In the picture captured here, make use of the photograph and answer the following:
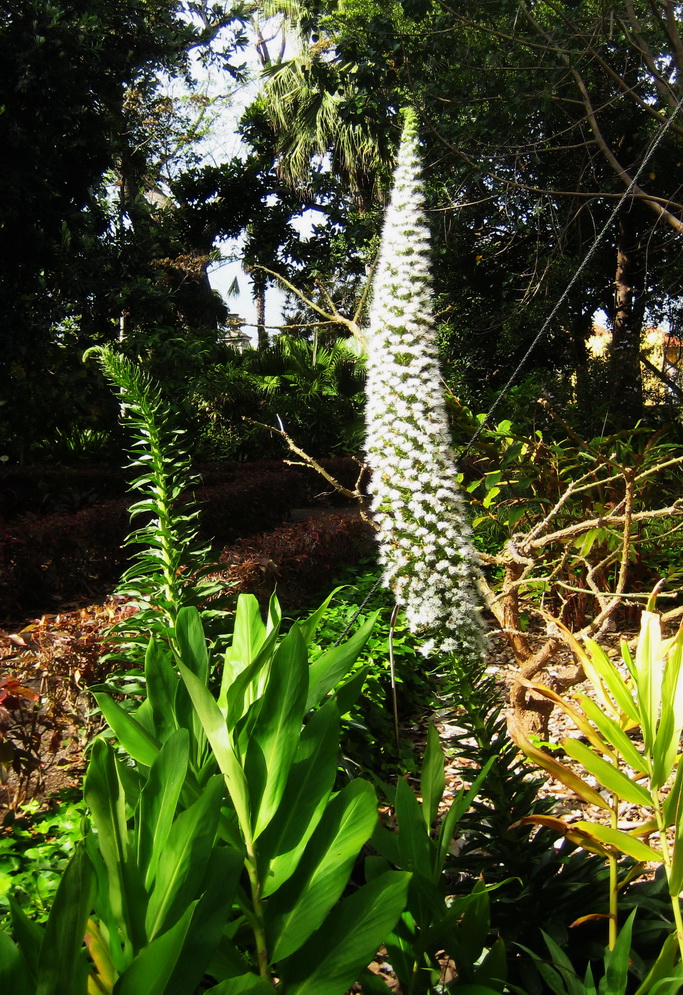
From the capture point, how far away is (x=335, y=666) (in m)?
1.28

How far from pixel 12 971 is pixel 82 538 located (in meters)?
6.42

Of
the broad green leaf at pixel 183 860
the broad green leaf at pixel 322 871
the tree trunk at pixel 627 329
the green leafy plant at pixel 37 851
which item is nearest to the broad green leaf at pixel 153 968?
the broad green leaf at pixel 183 860

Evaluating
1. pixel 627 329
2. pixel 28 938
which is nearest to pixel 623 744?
pixel 28 938

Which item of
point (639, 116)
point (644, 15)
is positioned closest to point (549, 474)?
point (644, 15)

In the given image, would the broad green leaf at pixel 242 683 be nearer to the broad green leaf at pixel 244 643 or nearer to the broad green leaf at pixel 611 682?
the broad green leaf at pixel 244 643

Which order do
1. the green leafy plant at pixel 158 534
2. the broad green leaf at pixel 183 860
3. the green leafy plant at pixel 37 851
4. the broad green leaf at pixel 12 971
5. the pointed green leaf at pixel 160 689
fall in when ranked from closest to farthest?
the broad green leaf at pixel 12 971 → the broad green leaf at pixel 183 860 → the pointed green leaf at pixel 160 689 → the green leafy plant at pixel 37 851 → the green leafy plant at pixel 158 534

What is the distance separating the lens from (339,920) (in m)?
0.90

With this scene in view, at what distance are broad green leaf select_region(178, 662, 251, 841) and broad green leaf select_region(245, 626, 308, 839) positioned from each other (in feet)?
0.12

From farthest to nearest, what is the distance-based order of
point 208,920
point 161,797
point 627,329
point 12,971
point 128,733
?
1. point 627,329
2. point 128,733
3. point 161,797
4. point 208,920
5. point 12,971

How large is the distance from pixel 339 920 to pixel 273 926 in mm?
92

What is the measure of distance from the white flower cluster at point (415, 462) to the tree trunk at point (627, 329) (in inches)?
245

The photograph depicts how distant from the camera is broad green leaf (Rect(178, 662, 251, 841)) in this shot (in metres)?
0.96

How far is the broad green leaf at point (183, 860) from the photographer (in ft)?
2.68

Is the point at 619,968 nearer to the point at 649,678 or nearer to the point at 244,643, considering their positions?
the point at 649,678
